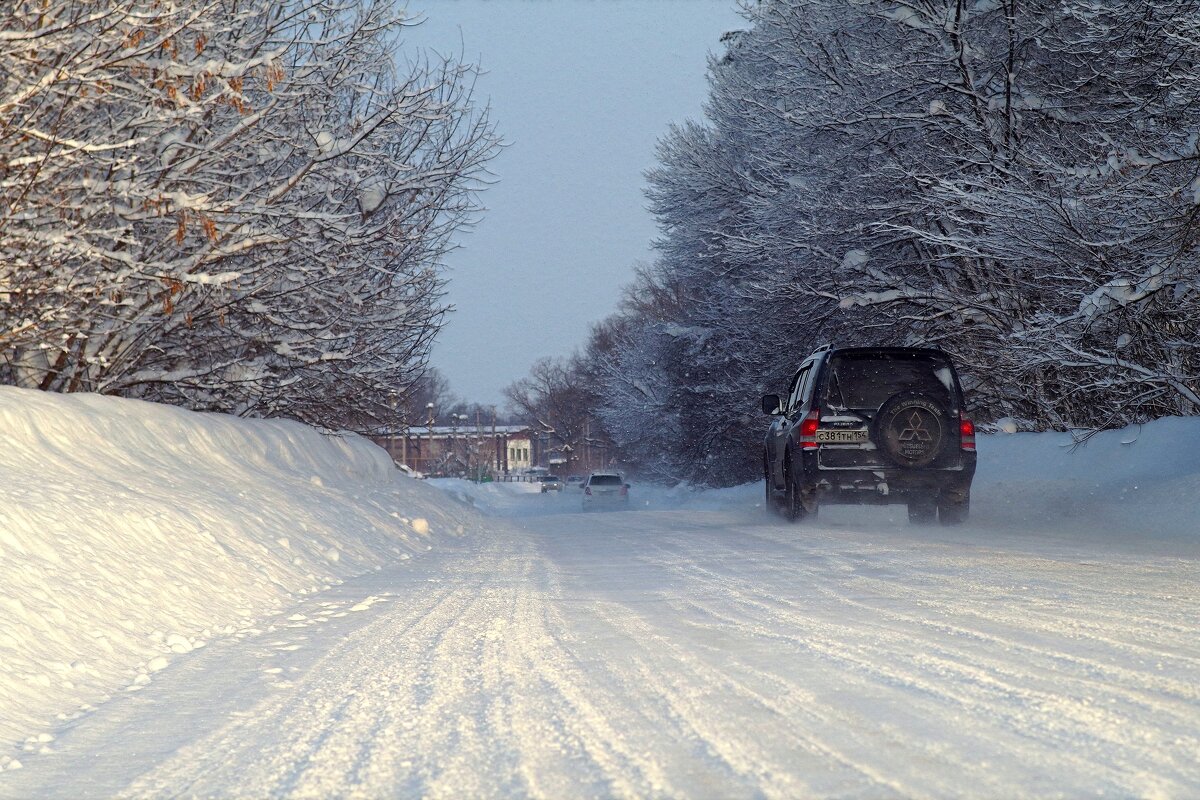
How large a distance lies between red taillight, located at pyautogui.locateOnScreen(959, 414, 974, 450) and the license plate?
1101 millimetres

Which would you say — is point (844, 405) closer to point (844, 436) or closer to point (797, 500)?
point (844, 436)

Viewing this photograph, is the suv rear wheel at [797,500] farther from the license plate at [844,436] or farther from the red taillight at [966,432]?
the red taillight at [966,432]

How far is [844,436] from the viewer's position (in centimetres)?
1349

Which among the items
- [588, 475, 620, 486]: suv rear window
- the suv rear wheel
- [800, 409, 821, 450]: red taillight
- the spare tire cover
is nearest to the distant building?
[588, 475, 620, 486]: suv rear window

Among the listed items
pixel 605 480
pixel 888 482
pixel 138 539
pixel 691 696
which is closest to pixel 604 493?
pixel 605 480

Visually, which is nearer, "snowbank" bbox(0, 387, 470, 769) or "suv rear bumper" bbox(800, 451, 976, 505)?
"snowbank" bbox(0, 387, 470, 769)

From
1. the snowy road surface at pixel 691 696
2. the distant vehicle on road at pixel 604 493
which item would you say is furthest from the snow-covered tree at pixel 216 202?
the distant vehicle on road at pixel 604 493

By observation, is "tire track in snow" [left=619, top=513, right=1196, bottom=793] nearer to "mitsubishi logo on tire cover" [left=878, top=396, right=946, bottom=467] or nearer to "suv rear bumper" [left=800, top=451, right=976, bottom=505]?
"mitsubishi logo on tire cover" [left=878, top=396, right=946, bottom=467]

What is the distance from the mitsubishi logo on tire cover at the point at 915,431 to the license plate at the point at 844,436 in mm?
510

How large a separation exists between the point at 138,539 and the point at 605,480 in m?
31.6

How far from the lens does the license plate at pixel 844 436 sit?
13445 mm

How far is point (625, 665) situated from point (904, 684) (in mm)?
1293

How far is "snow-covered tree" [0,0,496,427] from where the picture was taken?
34.5 feet

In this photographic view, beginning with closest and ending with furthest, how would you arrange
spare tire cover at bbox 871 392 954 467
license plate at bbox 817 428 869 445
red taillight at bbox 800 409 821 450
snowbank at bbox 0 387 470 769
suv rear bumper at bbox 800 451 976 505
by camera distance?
snowbank at bbox 0 387 470 769 → spare tire cover at bbox 871 392 954 467 → suv rear bumper at bbox 800 451 976 505 → license plate at bbox 817 428 869 445 → red taillight at bbox 800 409 821 450
